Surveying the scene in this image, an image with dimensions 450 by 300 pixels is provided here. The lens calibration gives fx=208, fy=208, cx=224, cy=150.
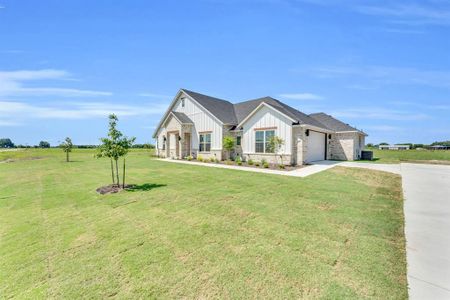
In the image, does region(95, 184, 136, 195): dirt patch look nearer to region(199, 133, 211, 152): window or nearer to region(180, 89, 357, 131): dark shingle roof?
region(199, 133, 211, 152): window

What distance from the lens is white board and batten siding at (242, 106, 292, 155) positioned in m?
16.4

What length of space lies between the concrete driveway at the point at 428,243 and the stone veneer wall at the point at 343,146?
1405cm

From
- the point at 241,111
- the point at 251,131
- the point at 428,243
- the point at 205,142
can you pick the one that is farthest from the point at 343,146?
the point at 428,243

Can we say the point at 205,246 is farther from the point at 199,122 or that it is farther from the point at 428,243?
the point at 199,122

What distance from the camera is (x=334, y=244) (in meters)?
4.12

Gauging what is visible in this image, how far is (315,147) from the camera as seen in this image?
19.5 metres

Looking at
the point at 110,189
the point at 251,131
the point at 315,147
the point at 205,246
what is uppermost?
the point at 251,131

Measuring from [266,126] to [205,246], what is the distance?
1451 cm

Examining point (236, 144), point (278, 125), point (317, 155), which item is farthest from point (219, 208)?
point (317, 155)

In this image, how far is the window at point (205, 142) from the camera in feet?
70.4

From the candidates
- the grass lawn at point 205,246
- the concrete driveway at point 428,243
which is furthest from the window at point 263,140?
the concrete driveway at point 428,243

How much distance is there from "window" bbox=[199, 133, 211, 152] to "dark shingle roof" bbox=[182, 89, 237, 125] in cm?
233

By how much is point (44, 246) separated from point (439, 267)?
7233mm

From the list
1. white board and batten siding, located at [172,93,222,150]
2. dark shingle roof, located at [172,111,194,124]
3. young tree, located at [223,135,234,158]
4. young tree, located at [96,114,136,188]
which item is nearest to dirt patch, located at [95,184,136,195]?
young tree, located at [96,114,136,188]
